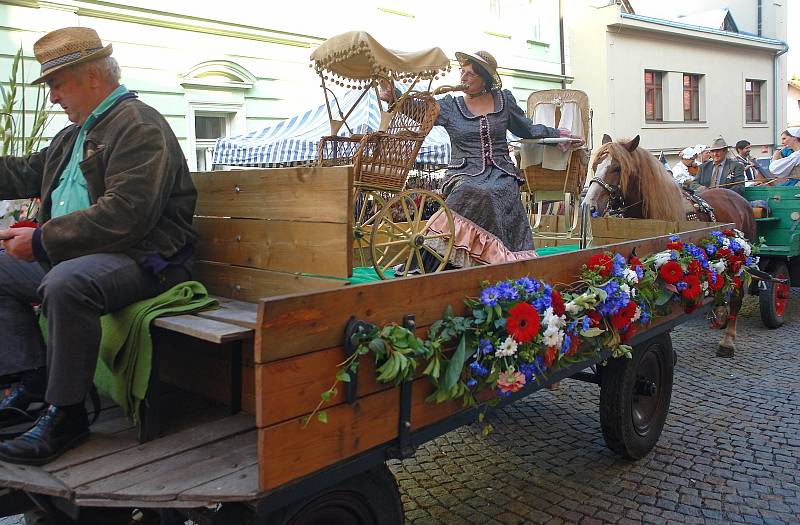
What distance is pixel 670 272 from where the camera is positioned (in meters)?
3.58

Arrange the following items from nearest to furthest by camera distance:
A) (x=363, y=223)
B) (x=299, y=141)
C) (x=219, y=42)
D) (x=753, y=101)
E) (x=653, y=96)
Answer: (x=363, y=223) < (x=299, y=141) < (x=219, y=42) < (x=653, y=96) < (x=753, y=101)

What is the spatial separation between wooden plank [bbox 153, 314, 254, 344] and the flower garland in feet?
1.09

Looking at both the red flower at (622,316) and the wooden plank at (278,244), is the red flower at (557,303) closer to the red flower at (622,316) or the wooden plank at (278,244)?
the red flower at (622,316)

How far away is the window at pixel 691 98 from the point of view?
797 inches

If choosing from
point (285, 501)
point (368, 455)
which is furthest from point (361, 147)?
point (285, 501)

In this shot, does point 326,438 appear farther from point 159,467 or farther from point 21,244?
point 21,244

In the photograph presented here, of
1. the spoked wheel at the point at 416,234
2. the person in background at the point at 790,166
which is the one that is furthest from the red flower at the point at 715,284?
the person in background at the point at 790,166

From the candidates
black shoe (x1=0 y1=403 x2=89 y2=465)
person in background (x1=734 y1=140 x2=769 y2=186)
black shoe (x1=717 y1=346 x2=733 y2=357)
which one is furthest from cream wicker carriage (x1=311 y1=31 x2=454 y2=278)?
person in background (x1=734 y1=140 x2=769 y2=186)

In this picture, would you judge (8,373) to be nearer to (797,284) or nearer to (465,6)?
(797,284)

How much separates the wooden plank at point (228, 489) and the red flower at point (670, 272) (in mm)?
2496

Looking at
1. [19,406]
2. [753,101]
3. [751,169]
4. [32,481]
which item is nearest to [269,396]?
[32,481]

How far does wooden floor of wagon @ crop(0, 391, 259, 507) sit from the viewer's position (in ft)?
5.98

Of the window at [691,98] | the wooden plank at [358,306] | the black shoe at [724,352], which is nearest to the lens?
the wooden plank at [358,306]

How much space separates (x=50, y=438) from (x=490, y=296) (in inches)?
60.5
